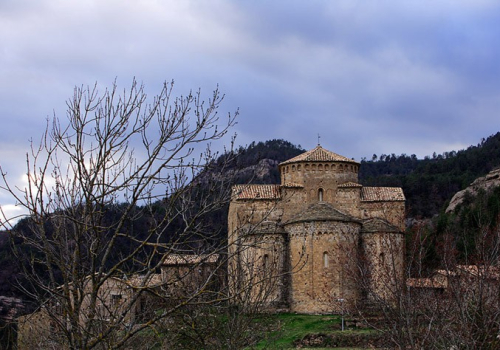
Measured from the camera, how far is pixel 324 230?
112 feet

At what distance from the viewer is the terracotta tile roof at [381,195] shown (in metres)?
38.3

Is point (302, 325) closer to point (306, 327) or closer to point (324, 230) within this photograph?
point (306, 327)

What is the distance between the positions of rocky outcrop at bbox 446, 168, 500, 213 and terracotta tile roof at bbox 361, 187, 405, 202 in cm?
3314

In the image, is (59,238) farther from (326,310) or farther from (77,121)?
(326,310)

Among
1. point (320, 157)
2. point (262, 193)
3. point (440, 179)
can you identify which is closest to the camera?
point (262, 193)

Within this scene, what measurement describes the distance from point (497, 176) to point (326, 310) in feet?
158

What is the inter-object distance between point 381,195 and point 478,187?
36434mm

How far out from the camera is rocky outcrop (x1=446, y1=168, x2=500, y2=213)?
70.5 metres

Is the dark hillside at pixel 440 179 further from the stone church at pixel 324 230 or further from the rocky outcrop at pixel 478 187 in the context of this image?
the stone church at pixel 324 230

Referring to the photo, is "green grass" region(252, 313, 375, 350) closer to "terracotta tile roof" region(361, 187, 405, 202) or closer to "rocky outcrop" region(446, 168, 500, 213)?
"terracotta tile roof" region(361, 187, 405, 202)

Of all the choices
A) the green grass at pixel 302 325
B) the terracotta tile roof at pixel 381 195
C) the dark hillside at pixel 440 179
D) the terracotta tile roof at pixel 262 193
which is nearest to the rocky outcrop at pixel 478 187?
the dark hillside at pixel 440 179

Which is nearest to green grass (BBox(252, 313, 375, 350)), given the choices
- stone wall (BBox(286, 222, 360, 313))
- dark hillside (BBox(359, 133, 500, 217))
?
stone wall (BBox(286, 222, 360, 313))

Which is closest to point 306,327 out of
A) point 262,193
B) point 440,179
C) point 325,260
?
point 325,260

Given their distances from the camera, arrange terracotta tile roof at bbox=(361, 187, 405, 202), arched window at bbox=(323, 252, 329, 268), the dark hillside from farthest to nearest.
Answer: the dark hillside → terracotta tile roof at bbox=(361, 187, 405, 202) → arched window at bbox=(323, 252, 329, 268)
